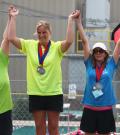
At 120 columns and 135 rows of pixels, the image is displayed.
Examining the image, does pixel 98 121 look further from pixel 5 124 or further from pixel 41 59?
pixel 5 124

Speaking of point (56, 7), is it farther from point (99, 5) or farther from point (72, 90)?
point (72, 90)

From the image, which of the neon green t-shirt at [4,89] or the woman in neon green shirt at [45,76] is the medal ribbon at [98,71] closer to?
the woman in neon green shirt at [45,76]

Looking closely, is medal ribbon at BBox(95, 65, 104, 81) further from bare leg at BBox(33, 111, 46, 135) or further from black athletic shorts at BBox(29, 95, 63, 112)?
Result: bare leg at BBox(33, 111, 46, 135)

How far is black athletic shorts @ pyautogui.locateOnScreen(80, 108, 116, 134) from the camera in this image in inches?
201

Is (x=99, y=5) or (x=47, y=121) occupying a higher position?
(x=99, y=5)

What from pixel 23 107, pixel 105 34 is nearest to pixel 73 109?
pixel 23 107

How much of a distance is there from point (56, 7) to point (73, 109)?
Result: 917cm

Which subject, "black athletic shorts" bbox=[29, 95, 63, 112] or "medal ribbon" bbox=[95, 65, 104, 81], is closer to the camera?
"medal ribbon" bbox=[95, 65, 104, 81]

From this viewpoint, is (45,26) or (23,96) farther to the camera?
(23,96)

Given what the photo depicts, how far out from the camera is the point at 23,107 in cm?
859

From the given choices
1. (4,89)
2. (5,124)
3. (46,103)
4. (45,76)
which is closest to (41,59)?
(45,76)

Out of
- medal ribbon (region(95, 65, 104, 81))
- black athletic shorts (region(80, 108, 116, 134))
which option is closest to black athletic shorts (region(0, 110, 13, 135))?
black athletic shorts (region(80, 108, 116, 134))

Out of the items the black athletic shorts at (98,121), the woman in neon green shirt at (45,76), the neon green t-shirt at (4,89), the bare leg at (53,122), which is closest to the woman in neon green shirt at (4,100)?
the neon green t-shirt at (4,89)

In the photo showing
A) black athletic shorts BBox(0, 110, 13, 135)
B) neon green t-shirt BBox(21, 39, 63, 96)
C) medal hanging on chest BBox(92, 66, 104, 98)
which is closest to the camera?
black athletic shorts BBox(0, 110, 13, 135)
